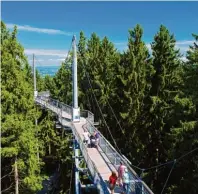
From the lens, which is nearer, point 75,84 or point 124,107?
point 75,84

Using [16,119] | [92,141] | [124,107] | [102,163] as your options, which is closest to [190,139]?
[92,141]

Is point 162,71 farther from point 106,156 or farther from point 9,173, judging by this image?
point 9,173

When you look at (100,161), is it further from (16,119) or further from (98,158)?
(16,119)

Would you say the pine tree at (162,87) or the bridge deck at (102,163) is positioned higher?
the pine tree at (162,87)

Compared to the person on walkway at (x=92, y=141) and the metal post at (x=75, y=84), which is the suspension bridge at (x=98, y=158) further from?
the person on walkway at (x=92, y=141)

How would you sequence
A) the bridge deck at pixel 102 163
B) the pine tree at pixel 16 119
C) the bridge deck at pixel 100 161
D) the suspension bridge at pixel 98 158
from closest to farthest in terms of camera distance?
the suspension bridge at pixel 98 158 < the bridge deck at pixel 102 163 < the bridge deck at pixel 100 161 < the pine tree at pixel 16 119

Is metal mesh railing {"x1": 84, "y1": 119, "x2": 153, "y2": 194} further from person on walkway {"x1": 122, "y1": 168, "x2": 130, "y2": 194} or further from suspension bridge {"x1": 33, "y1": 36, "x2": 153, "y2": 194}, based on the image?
person on walkway {"x1": 122, "y1": 168, "x2": 130, "y2": 194}

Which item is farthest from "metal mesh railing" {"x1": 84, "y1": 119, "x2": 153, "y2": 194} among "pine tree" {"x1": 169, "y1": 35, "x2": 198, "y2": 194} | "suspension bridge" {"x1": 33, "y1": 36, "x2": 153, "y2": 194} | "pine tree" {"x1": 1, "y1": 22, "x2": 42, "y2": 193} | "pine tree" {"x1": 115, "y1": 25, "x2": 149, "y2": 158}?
"pine tree" {"x1": 115, "y1": 25, "x2": 149, "y2": 158}

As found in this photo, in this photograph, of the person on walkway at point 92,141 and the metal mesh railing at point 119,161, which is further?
the person on walkway at point 92,141

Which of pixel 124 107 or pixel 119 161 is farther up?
pixel 124 107

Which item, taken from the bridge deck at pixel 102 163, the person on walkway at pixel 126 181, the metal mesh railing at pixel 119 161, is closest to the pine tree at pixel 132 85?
the metal mesh railing at pixel 119 161

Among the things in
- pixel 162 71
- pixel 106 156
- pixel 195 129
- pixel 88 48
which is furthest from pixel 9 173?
pixel 88 48

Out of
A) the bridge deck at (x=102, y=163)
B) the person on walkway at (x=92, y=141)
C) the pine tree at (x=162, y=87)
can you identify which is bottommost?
the bridge deck at (x=102, y=163)
